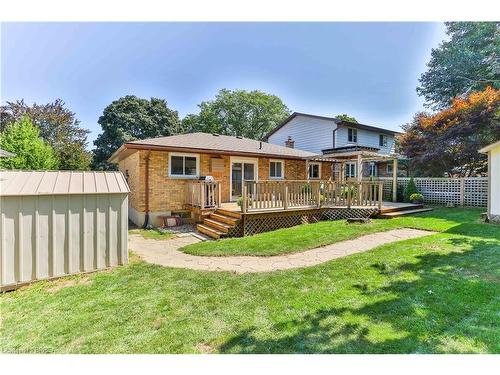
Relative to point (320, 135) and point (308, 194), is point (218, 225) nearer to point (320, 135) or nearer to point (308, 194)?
point (308, 194)

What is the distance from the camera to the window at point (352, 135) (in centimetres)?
1988

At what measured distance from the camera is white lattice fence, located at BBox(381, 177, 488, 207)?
12.2 meters

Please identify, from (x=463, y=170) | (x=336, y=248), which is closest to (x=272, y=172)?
(x=336, y=248)

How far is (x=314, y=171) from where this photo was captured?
51.3 ft

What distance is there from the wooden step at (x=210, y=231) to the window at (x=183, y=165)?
2647 mm

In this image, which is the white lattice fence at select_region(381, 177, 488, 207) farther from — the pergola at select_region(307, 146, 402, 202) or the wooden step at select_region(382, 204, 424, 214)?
the wooden step at select_region(382, 204, 424, 214)

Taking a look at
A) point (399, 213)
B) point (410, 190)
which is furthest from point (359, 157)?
point (410, 190)

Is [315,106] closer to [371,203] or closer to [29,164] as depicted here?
[371,203]

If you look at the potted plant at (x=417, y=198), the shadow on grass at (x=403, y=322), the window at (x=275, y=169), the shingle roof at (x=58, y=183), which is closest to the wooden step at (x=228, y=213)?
the shingle roof at (x=58, y=183)

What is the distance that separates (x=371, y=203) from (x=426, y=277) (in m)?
6.17

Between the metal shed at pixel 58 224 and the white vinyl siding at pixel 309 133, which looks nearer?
the metal shed at pixel 58 224

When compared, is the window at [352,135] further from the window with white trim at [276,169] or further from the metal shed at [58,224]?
the metal shed at [58,224]

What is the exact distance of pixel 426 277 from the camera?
14.2 feet

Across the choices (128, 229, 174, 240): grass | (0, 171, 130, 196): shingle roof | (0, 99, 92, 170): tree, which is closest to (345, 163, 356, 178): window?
(128, 229, 174, 240): grass
